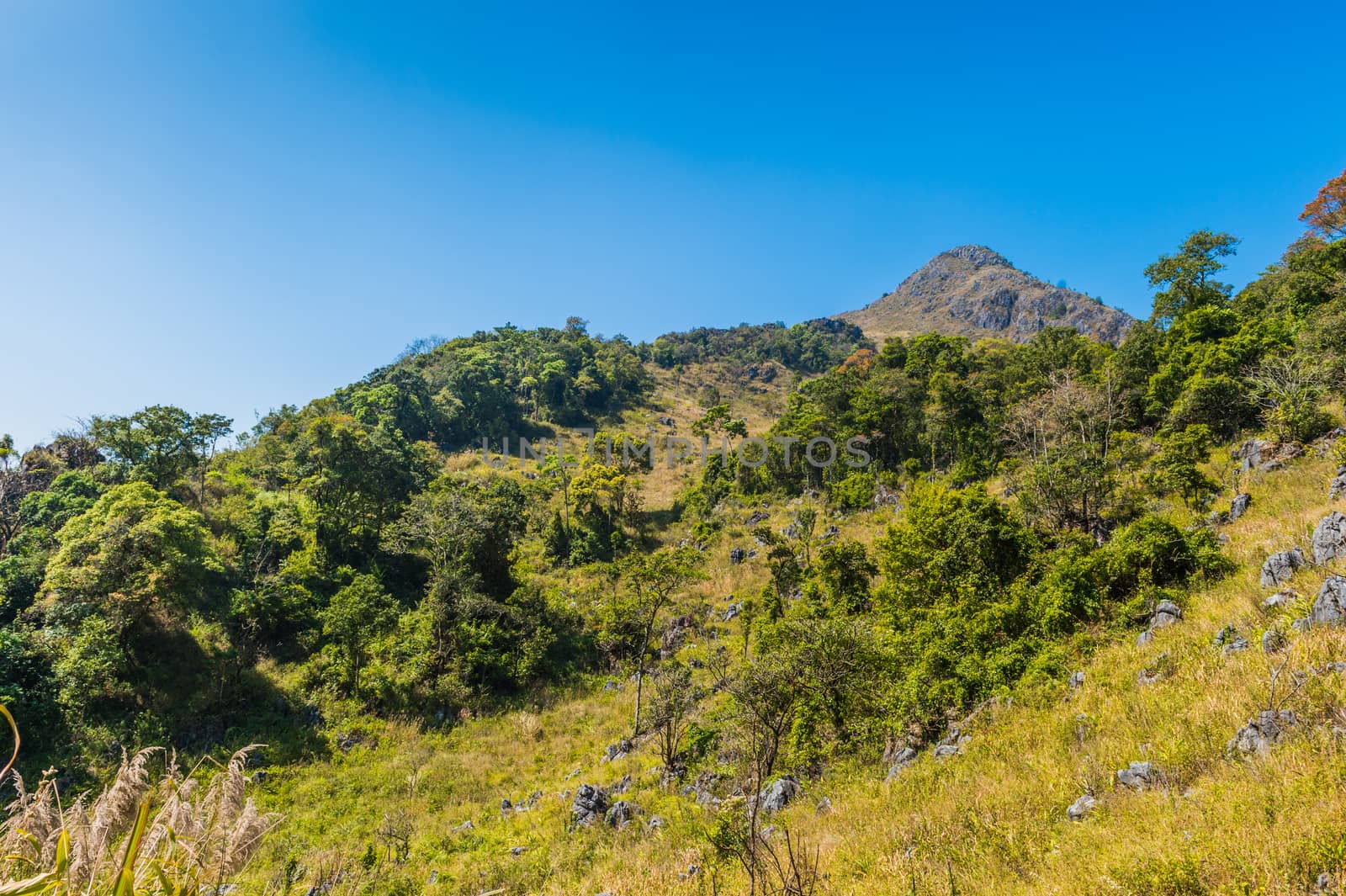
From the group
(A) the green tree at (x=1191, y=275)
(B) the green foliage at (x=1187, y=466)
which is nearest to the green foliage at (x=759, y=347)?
(A) the green tree at (x=1191, y=275)

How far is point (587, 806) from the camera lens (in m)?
12.0

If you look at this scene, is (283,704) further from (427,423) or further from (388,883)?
→ (427,423)

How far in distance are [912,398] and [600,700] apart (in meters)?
27.4

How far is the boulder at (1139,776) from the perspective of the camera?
19.2 feet

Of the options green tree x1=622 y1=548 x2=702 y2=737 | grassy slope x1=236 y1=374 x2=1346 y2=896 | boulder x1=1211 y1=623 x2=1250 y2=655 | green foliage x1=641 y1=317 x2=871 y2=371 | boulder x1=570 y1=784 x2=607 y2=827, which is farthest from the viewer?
green foliage x1=641 y1=317 x2=871 y2=371

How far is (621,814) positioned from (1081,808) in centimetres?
884

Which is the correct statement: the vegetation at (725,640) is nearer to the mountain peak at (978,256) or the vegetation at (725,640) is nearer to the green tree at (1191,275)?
the green tree at (1191,275)

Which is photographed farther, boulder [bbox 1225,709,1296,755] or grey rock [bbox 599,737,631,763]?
grey rock [bbox 599,737,631,763]

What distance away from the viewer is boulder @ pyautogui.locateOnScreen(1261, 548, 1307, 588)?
9.28m

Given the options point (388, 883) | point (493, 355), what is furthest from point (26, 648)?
point (493, 355)

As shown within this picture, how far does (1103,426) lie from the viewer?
970 inches

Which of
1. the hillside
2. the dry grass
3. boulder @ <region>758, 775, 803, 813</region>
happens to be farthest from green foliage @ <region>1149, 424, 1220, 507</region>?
the dry grass

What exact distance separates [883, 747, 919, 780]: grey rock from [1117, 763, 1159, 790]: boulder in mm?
4092

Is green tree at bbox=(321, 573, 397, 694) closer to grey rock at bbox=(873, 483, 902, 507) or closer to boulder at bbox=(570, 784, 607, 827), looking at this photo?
boulder at bbox=(570, 784, 607, 827)
